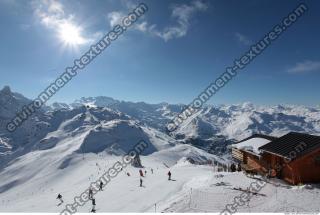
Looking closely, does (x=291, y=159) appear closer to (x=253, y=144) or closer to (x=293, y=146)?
(x=293, y=146)

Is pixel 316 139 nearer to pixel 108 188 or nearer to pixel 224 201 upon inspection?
pixel 224 201

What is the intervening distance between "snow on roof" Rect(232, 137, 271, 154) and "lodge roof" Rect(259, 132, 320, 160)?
346 centimetres

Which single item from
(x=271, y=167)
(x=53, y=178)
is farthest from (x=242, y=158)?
(x=53, y=178)

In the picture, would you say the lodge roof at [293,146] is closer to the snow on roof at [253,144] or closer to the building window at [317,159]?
the building window at [317,159]

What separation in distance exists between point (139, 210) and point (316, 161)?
1782 centimetres

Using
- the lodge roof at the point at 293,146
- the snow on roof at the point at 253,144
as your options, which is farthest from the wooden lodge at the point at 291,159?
the snow on roof at the point at 253,144

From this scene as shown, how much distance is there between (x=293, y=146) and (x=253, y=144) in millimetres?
8418

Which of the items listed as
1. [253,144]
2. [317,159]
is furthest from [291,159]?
[253,144]

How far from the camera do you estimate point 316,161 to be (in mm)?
31078

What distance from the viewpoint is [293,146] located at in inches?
1273

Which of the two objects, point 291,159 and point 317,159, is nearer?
point 291,159

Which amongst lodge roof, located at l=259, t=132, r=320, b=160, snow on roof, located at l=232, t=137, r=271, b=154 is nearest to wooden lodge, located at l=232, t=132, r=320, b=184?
lodge roof, located at l=259, t=132, r=320, b=160

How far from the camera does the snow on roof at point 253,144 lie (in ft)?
128

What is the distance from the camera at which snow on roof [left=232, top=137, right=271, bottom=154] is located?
39.2 meters
